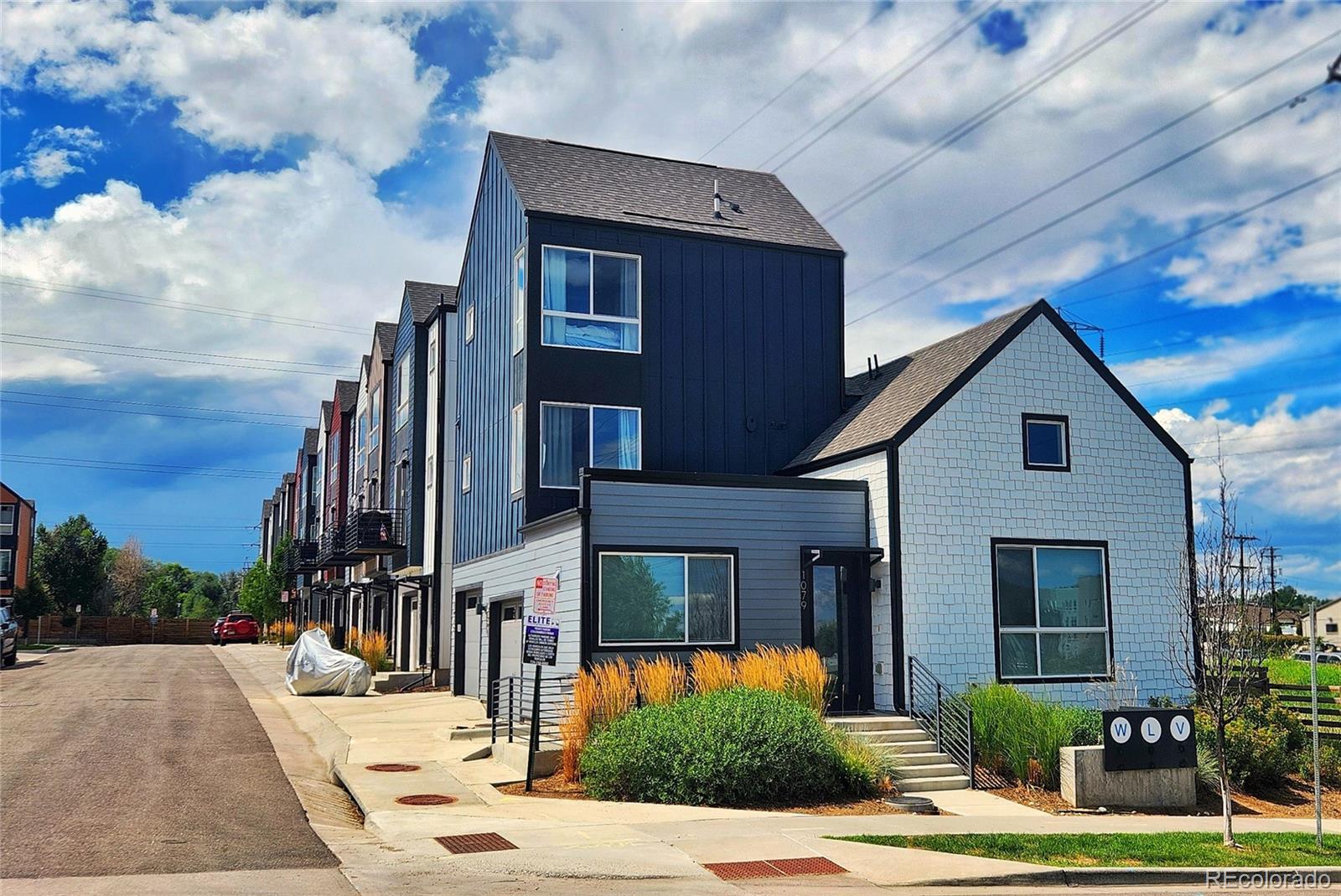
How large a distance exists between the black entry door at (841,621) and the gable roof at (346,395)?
112 feet

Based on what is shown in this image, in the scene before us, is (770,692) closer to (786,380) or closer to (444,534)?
A: (786,380)

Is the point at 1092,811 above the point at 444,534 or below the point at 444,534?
below

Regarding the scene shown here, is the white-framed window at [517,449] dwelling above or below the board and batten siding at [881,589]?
above

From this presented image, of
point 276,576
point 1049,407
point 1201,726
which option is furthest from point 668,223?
point 276,576

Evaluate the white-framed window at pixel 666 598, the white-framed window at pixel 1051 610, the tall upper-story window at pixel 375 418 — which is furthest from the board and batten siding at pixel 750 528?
the tall upper-story window at pixel 375 418

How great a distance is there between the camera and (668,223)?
22266 millimetres

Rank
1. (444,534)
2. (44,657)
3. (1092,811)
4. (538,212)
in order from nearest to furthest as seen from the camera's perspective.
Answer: (1092,811) < (538,212) < (444,534) < (44,657)

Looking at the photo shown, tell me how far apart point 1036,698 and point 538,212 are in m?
11.9

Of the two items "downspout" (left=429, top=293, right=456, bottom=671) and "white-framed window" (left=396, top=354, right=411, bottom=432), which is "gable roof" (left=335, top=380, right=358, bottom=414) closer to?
"white-framed window" (left=396, top=354, right=411, bottom=432)

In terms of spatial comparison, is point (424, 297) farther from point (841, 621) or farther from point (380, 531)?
point (841, 621)

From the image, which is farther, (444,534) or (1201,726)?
(444,534)

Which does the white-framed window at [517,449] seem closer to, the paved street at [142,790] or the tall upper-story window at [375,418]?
the paved street at [142,790]

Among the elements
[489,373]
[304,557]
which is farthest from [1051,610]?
[304,557]

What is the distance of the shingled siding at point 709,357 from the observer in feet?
69.1
